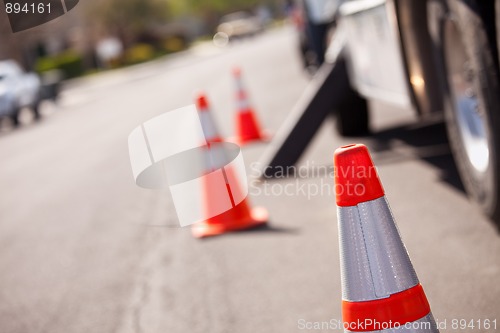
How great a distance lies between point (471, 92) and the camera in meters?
5.50

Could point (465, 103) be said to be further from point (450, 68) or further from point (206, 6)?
point (206, 6)

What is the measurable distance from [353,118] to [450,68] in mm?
4136

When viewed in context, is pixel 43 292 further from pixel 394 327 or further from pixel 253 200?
pixel 394 327

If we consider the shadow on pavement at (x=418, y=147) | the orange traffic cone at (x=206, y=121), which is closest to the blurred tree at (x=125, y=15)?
Answer: the shadow on pavement at (x=418, y=147)

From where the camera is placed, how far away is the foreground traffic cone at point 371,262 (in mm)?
3045

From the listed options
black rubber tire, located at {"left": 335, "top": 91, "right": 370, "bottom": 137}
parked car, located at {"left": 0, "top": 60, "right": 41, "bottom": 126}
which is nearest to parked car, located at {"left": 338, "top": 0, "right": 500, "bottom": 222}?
black rubber tire, located at {"left": 335, "top": 91, "right": 370, "bottom": 137}

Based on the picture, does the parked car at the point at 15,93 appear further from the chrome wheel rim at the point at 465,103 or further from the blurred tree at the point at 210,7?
the blurred tree at the point at 210,7

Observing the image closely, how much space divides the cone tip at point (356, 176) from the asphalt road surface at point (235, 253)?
137cm

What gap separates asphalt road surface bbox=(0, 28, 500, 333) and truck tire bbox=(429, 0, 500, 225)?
348 millimetres

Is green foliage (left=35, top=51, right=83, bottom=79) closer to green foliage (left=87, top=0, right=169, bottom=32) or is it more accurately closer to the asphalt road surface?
green foliage (left=87, top=0, right=169, bottom=32)

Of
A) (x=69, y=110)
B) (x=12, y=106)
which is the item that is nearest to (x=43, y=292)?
(x=12, y=106)

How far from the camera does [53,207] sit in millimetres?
10156

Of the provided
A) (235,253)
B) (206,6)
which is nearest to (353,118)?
(235,253)

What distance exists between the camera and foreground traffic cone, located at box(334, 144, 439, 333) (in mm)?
3045
